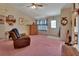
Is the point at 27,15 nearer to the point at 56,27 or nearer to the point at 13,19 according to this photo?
the point at 13,19

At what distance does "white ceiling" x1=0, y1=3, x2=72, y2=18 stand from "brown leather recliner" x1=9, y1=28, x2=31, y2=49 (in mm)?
333

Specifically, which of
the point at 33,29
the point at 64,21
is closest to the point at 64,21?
the point at 64,21

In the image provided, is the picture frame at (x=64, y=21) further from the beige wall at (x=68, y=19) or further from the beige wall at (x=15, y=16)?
the beige wall at (x=15, y=16)

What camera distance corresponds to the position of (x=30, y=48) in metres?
2.05

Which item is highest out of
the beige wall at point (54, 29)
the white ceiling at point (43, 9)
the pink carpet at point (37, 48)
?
the white ceiling at point (43, 9)

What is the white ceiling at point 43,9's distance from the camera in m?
2.04

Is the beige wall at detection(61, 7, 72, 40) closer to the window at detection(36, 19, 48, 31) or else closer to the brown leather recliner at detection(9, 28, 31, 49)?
the window at detection(36, 19, 48, 31)

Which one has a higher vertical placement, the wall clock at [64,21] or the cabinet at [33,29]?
the wall clock at [64,21]

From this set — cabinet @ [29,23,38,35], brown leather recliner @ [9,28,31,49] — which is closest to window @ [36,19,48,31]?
cabinet @ [29,23,38,35]

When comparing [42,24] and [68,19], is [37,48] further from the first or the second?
[68,19]

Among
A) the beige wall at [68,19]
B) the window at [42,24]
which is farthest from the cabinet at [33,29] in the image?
the beige wall at [68,19]

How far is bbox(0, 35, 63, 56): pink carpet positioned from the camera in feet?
6.64

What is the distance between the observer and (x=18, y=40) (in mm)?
2066

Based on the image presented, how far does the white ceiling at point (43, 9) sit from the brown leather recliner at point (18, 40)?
0.33 metres
